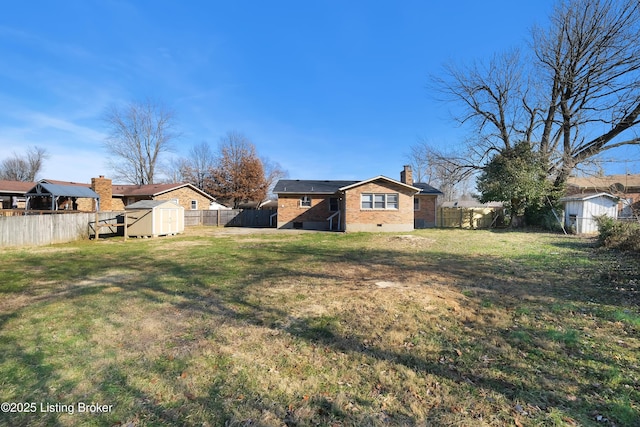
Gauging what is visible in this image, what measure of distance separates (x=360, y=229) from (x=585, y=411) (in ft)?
59.5

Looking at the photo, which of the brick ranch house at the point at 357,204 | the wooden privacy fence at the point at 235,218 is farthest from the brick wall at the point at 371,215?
the wooden privacy fence at the point at 235,218

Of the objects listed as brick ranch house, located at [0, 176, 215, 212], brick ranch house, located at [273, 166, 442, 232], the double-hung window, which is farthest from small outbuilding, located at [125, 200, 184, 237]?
the double-hung window

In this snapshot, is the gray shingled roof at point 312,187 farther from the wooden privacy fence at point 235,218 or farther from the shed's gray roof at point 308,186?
the wooden privacy fence at point 235,218

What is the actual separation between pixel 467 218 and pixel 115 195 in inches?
1317

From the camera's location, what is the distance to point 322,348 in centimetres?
404

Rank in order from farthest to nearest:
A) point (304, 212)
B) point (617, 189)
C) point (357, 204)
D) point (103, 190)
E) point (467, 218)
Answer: point (467, 218)
point (304, 212)
point (103, 190)
point (357, 204)
point (617, 189)

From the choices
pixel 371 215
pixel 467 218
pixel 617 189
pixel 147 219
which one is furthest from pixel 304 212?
pixel 617 189

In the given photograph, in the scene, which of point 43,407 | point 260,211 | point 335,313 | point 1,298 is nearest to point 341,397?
point 335,313

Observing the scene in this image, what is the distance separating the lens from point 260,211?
95.1 ft

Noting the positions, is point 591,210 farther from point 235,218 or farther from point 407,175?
point 235,218

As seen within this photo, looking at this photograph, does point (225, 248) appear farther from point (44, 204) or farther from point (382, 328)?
point (44, 204)

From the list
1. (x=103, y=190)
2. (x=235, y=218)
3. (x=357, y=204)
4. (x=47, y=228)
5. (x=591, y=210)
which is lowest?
(x=47, y=228)

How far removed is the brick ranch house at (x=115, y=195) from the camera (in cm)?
2216

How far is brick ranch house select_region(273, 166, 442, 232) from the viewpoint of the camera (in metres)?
21.0
